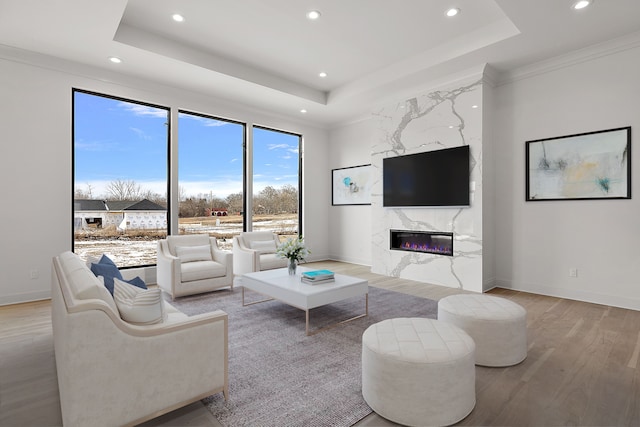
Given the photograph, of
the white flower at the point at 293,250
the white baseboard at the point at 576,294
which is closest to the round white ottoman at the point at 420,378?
the white flower at the point at 293,250

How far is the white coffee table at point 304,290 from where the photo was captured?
9.99ft

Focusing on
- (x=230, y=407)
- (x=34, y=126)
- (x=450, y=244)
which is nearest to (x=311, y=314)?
(x=230, y=407)

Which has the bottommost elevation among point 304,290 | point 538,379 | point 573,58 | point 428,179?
point 538,379

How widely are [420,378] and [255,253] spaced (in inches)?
146

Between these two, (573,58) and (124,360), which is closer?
(124,360)

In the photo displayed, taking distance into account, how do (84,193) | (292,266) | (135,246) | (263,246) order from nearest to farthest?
(292,266), (84,193), (135,246), (263,246)

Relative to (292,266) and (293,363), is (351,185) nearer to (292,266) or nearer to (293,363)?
(292,266)

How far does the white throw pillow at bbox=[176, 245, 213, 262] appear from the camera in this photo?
4.56 metres

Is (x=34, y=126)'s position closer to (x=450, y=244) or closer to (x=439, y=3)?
(x=439, y=3)

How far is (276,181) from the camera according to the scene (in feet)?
22.5

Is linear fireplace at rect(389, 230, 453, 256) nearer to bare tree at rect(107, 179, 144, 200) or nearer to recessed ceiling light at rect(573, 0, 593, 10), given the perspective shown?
recessed ceiling light at rect(573, 0, 593, 10)

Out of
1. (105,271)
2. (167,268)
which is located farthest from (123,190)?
(105,271)

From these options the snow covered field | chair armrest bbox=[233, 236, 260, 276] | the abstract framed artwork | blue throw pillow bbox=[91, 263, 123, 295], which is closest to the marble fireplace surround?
the abstract framed artwork

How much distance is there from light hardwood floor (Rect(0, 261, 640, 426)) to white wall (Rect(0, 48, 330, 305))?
76cm
